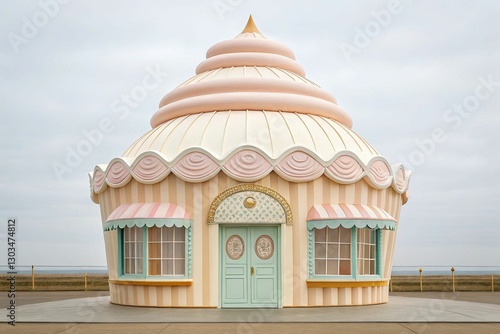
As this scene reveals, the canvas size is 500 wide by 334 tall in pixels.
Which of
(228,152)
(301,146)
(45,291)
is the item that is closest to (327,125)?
(301,146)

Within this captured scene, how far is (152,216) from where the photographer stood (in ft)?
53.3

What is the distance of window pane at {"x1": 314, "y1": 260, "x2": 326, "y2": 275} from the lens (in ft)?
54.5

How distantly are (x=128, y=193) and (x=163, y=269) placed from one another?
2.53 meters

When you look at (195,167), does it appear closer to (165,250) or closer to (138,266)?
(165,250)

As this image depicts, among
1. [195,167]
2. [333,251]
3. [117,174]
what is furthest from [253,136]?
[117,174]

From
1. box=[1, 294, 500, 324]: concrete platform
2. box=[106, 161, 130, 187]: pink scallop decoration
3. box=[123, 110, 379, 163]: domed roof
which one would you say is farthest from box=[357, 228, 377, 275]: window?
box=[106, 161, 130, 187]: pink scallop decoration

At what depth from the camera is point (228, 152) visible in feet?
54.0

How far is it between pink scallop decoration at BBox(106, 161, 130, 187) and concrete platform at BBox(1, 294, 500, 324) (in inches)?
137

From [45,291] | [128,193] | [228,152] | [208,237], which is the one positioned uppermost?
[228,152]

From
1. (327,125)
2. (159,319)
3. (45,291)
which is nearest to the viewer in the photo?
(159,319)


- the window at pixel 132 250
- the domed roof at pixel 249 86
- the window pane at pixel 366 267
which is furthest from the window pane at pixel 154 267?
the window pane at pixel 366 267

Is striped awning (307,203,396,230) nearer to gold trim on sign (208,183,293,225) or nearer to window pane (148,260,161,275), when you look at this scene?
gold trim on sign (208,183,293,225)

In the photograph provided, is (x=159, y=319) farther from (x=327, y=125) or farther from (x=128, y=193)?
(x=327, y=125)

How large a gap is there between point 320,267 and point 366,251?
1528 millimetres
